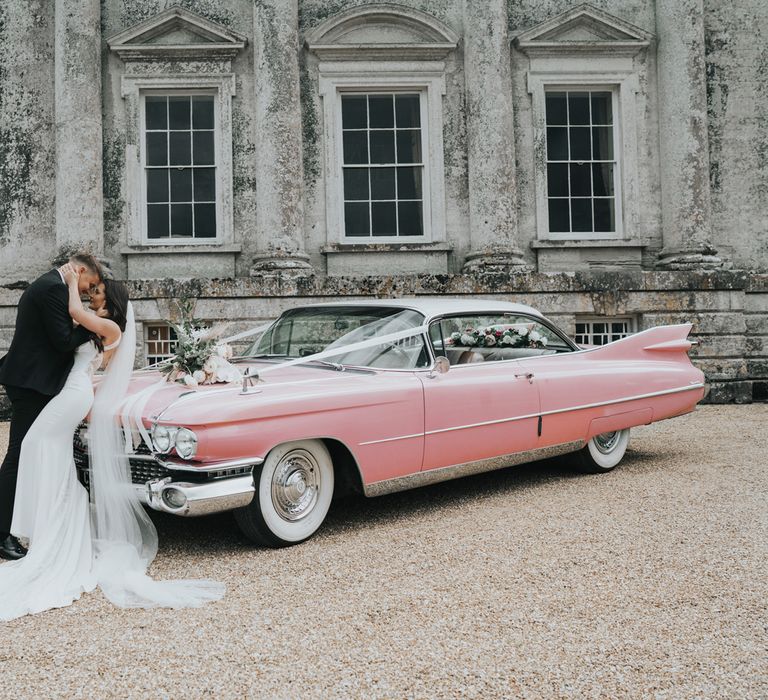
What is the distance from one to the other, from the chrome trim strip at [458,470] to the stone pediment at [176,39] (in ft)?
27.3

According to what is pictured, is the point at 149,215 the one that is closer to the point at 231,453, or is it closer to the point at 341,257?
the point at 341,257

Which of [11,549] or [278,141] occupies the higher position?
[278,141]

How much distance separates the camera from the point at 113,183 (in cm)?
1093

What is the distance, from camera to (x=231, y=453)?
147 inches

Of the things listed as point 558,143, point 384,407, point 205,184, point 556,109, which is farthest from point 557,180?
point 384,407

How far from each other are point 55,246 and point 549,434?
27.7 feet

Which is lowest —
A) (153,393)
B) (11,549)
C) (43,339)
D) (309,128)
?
(11,549)

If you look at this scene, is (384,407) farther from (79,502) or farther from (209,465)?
(79,502)

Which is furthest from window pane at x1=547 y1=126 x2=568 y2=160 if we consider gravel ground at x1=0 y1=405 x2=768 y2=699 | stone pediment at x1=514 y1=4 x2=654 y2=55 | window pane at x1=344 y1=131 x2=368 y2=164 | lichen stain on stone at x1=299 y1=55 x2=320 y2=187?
gravel ground at x1=0 y1=405 x2=768 y2=699

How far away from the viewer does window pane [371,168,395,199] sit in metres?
11.4

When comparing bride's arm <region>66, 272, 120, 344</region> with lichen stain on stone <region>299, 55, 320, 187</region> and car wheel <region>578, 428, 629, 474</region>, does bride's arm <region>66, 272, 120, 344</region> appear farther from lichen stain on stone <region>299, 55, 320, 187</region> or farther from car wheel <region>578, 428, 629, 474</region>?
lichen stain on stone <region>299, 55, 320, 187</region>

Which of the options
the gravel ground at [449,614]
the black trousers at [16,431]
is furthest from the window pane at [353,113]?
the black trousers at [16,431]

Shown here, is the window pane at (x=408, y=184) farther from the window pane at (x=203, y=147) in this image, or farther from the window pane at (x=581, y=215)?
the window pane at (x=203, y=147)

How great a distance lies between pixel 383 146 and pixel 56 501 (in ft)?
28.6
